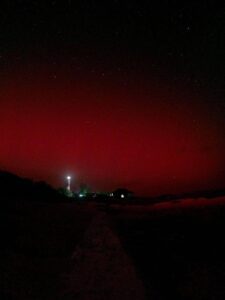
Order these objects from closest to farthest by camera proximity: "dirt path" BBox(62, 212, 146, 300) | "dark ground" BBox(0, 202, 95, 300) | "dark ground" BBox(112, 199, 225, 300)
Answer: "dark ground" BBox(112, 199, 225, 300), "dirt path" BBox(62, 212, 146, 300), "dark ground" BBox(0, 202, 95, 300)

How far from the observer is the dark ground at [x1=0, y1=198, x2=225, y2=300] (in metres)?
8.41

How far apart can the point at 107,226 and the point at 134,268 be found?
1.59 meters

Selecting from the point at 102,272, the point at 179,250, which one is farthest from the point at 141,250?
the point at 102,272

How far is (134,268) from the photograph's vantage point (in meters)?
8.86

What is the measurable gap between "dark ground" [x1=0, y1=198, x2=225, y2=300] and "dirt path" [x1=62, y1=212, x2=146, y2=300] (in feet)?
0.23

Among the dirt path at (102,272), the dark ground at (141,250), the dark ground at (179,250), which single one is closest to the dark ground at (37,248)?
the dark ground at (141,250)

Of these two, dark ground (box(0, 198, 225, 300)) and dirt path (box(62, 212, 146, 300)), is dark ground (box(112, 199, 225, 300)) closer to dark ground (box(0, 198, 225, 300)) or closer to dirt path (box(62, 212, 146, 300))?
dark ground (box(0, 198, 225, 300))

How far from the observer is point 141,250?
9.23 metres

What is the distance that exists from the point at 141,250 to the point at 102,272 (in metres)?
0.97

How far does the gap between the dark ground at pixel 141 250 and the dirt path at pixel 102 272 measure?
71mm

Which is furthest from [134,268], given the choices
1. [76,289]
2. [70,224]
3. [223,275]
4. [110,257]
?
[70,224]

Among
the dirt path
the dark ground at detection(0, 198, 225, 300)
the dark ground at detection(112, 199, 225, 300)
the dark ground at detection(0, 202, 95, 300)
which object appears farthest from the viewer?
the dark ground at detection(0, 202, 95, 300)

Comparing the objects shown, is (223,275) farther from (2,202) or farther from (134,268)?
(2,202)

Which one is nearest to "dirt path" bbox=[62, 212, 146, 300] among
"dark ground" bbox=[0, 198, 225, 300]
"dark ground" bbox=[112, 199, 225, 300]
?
"dark ground" bbox=[0, 198, 225, 300]
